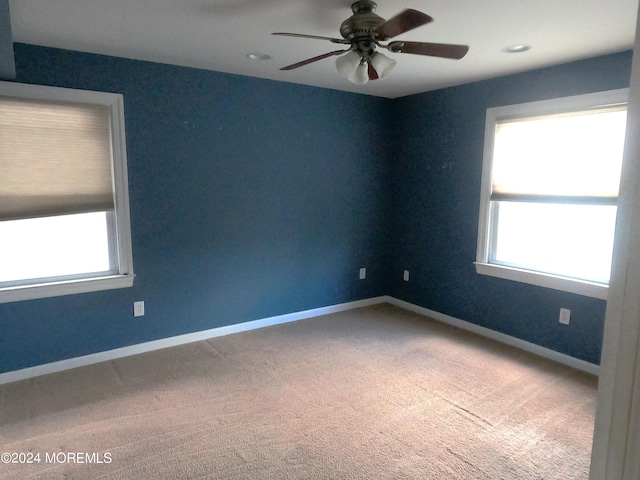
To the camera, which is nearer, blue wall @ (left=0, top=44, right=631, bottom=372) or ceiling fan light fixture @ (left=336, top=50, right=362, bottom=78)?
ceiling fan light fixture @ (left=336, top=50, right=362, bottom=78)

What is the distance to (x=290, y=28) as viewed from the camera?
8.15 ft

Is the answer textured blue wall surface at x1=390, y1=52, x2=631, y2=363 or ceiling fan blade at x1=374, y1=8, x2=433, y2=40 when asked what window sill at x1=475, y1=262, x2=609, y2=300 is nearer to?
textured blue wall surface at x1=390, y1=52, x2=631, y2=363

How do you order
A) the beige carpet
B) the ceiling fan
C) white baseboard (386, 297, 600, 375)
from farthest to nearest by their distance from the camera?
1. white baseboard (386, 297, 600, 375)
2. the beige carpet
3. the ceiling fan

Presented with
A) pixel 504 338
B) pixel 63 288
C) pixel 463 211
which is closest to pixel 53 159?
pixel 63 288

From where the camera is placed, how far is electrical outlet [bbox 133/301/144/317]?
3.38 m

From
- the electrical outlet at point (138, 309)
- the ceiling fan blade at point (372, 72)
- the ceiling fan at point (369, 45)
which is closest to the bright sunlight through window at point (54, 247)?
the electrical outlet at point (138, 309)

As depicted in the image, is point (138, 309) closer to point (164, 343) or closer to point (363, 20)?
point (164, 343)

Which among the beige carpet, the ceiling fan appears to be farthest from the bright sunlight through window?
the ceiling fan

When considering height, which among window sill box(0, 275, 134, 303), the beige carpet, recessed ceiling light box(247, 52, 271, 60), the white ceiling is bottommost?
the beige carpet

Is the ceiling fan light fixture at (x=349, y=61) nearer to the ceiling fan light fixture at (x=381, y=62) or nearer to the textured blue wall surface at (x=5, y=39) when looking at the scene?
the ceiling fan light fixture at (x=381, y=62)

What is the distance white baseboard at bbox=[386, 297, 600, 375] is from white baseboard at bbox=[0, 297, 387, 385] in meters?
0.52

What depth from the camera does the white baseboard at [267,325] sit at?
3.07m

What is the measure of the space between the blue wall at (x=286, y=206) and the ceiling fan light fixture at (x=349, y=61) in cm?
169

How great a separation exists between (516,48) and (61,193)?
130 inches
